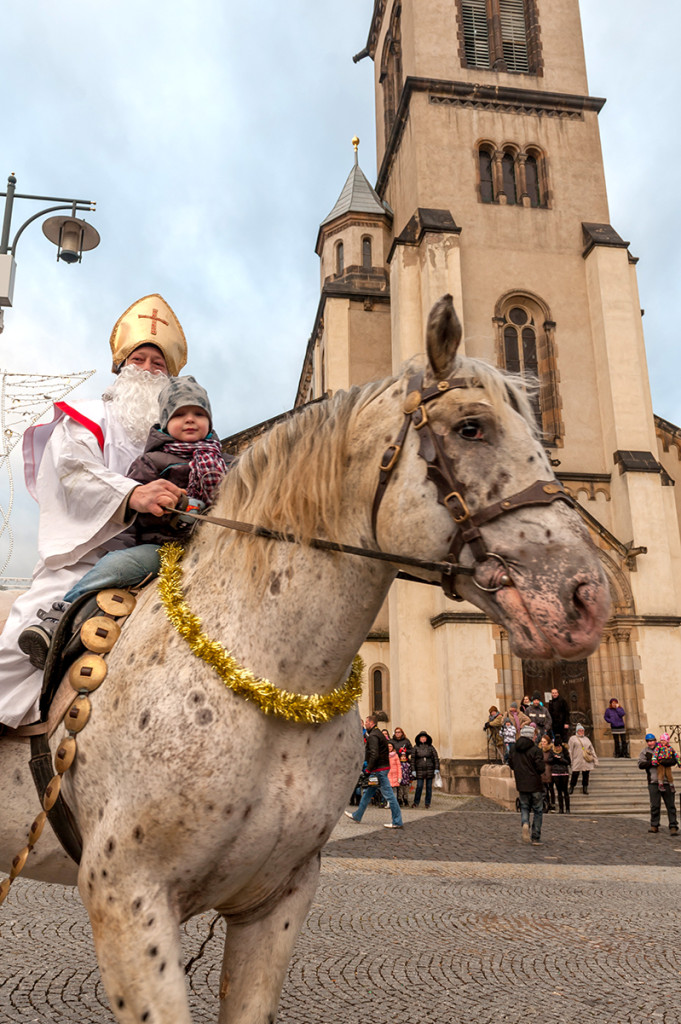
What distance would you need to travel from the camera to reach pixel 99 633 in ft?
7.53

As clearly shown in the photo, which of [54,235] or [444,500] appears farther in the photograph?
[54,235]

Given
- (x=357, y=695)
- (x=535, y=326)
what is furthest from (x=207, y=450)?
(x=535, y=326)

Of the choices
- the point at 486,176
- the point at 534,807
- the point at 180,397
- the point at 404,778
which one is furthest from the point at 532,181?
the point at 180,397

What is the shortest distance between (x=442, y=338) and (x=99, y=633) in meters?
1.30

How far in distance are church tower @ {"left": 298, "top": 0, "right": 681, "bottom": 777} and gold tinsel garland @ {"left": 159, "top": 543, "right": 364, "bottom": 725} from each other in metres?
17.9

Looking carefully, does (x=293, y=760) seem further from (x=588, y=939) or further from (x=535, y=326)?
(x=535, y=326)

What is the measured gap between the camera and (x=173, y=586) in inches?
91.9

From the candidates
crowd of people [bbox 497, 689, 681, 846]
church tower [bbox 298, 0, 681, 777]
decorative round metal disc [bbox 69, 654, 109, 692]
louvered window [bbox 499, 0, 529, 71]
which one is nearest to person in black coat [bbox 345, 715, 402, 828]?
crowd of people [bbox 497, 689, 681, 846]

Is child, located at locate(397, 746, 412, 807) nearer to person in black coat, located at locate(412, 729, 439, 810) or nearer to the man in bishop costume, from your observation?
person in black coat, located at locate(412, 729, 439, 810)

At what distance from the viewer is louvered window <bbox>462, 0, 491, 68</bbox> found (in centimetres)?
2722

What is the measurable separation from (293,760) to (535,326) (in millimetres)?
23925

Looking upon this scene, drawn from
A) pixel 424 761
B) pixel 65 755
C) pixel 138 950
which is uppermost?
pixel 65 755

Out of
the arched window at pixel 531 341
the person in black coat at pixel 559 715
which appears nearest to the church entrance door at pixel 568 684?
the person in black coat at pixel 559 715

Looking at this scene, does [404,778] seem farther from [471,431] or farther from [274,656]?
[471,431]
